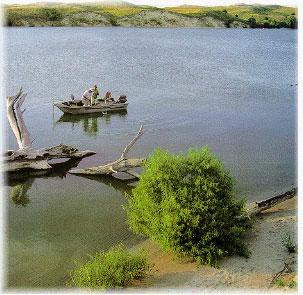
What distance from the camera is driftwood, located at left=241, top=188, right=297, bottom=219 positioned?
1396 cm

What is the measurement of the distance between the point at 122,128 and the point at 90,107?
3573 mm

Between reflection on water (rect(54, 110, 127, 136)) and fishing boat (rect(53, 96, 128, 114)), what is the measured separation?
0.29 m

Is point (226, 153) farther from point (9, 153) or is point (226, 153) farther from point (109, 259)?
point (109, 259)

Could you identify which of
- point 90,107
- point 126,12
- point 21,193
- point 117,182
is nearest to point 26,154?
point 21,193

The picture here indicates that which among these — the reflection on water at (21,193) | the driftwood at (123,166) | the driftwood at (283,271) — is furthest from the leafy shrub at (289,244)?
the reflection on water at (21,193)

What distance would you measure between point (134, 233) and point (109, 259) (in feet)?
13.0

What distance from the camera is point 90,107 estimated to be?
96.5 feet

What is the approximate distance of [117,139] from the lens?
24719 mm

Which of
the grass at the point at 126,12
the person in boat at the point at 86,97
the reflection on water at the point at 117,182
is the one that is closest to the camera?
the reflection on water at the point at 117,182

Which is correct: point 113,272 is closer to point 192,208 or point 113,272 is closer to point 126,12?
point 192,208

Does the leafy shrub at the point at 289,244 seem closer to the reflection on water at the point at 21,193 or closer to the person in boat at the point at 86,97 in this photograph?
the reflection on water at the point at 21,193

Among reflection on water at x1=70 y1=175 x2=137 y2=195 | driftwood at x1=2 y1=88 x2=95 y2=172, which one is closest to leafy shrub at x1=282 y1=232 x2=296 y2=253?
reflection on water at x1=70 y1=175 x2=137 y2=195

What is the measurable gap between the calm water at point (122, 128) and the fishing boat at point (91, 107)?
0.54 metres

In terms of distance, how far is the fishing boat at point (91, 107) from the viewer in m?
29.1
